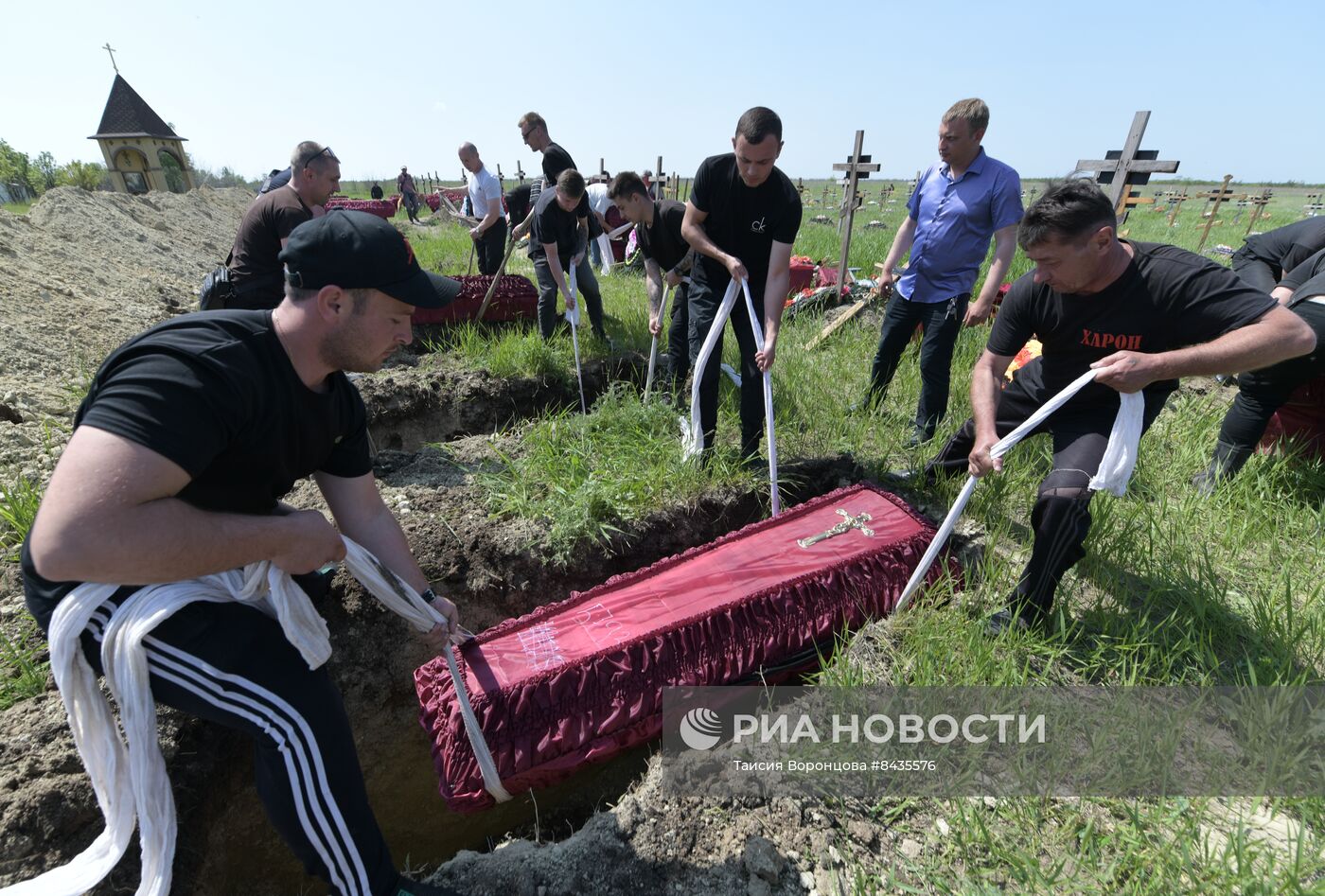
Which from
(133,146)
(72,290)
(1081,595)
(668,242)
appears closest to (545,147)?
(668,242)

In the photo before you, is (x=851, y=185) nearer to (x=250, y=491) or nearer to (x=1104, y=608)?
(x=1104, y=608)

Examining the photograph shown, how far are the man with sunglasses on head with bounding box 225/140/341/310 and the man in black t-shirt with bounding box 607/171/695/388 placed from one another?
1795 mm

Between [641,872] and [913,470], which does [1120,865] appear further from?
[913,470]

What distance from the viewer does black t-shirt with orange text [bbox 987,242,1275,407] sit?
2051 mm

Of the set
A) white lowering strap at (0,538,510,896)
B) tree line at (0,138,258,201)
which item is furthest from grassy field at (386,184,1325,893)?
tree line at (0,138,258,201)

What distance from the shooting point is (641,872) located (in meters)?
1.67

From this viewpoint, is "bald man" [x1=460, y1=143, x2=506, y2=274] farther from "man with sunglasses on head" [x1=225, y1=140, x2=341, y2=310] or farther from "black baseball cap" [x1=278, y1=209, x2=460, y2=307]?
"black baseball cap" [x1=278, y1=209, x2=460, y2=307]

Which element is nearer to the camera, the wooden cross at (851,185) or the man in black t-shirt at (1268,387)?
the man in black t-shirt at (1268,387)

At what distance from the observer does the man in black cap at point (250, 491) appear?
3.81 feet

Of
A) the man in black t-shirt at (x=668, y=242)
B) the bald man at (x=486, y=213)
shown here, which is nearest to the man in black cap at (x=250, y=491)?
the man in black t-shirt at (x=668, y=242)

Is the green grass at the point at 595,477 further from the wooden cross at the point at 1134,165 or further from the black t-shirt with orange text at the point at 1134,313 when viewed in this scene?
the wooden cross at the point at 1134,165

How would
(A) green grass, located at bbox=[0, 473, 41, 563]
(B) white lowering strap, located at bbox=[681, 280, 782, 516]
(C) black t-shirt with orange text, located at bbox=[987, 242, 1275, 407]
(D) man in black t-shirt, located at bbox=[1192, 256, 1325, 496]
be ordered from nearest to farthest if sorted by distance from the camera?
(C) black t-shirt with orange text, located at bbox=[987, 242, 1275, 407]
(A) green grass, located at bbox=[0, 473, 41, 563]
(D) man in black t-shirt, located at bbox=[1192, 256, 1325, 496]
(B) white lowering strap, located at bbox=[681, 280, 782, 516]

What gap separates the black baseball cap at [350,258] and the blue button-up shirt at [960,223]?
3.08 metres

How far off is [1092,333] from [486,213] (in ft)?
22.1
